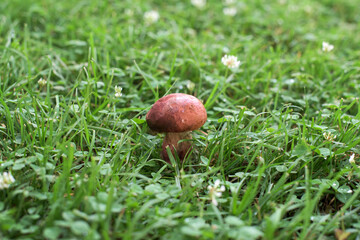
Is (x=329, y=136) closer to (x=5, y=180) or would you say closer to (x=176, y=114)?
(x=176, y=114)

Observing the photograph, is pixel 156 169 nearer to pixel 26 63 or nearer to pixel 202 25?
pixel 26 63

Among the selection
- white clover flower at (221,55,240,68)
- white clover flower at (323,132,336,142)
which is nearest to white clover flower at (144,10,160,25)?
white clover flower at (221,55,240,68)

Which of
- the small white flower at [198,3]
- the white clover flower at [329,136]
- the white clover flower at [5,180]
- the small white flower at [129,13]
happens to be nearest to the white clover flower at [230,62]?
the white clover flower at [329,136]

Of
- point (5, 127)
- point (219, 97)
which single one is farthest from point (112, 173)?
point (219, 97)

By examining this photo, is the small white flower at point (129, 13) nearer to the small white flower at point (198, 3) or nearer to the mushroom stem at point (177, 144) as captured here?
the small white flower at point (198, 3)

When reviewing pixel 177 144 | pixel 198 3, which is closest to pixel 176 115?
pixel 177 144

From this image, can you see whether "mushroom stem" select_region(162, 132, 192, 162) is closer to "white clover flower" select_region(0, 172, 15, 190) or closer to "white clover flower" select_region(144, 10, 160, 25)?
"white clover flower" select_region(0, 172, 15, 190)
